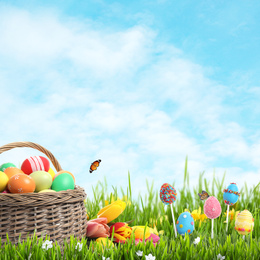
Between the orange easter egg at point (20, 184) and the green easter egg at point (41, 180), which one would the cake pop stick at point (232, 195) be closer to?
the green easter egg at point (41, 180)

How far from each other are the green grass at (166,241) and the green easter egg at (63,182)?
397mm

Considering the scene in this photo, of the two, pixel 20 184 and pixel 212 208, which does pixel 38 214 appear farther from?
pixel 212 208

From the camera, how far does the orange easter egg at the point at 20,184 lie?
2574mm

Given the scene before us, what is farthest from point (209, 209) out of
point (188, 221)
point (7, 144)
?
point (7, 144)

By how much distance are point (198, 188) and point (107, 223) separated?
1.43 m

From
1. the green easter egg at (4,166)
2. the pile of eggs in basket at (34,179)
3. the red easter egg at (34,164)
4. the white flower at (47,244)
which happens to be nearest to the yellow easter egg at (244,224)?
the pile of eggs in basket at (34,179)

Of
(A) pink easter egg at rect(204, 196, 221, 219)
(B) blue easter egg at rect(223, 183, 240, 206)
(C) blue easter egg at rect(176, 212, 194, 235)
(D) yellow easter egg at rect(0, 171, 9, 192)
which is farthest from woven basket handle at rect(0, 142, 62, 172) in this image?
(B) blue easter egg at rect(223, 183, 240, 206)

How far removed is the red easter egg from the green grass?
27.5 inches

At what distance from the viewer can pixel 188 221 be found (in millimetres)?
3018

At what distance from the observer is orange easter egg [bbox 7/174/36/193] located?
257 centimetres

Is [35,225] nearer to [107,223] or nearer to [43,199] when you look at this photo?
[43,199]

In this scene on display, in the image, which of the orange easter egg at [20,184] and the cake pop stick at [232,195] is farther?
the cake pop stick at [232,195]

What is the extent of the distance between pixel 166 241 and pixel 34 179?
111cm

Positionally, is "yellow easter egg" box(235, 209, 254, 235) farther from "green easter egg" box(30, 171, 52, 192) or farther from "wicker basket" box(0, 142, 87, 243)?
"green easter egg" box(30, 171, 52, 192)
